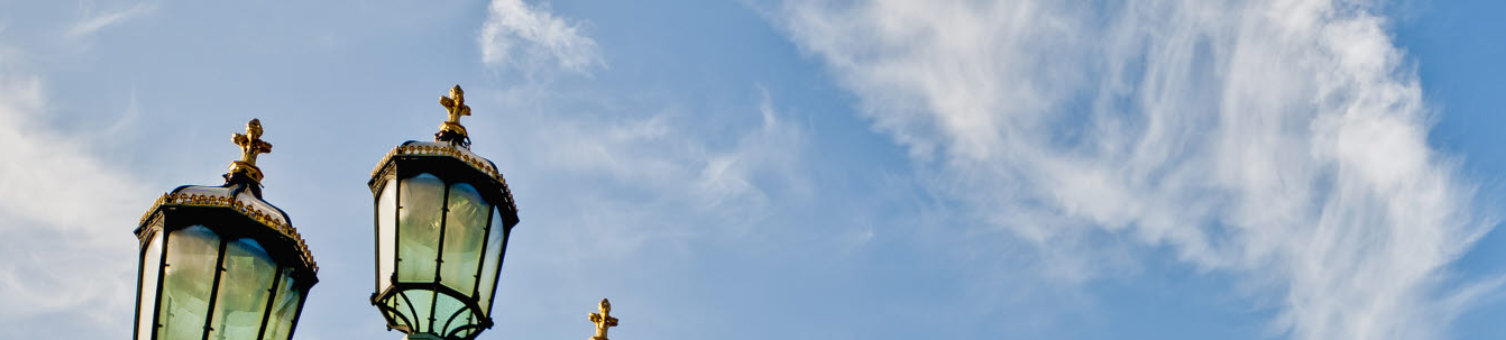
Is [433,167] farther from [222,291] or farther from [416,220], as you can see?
[222,291]

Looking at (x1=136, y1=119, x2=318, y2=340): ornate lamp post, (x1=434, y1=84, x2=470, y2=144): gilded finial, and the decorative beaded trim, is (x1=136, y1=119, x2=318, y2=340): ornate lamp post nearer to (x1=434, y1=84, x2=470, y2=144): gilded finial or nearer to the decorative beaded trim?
the decorative beaded trim

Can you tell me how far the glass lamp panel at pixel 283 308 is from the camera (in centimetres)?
788

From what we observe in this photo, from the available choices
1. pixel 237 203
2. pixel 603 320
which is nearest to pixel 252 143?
pixel 237 203

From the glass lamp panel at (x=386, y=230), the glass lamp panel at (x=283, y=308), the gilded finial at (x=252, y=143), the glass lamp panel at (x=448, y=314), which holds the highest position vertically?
the gilded finial at (x=252, y=143)

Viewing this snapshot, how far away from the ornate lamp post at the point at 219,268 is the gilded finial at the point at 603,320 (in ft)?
13.7

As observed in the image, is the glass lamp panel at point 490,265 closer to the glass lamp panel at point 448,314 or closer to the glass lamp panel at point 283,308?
the glass lamp panel at point 448,314

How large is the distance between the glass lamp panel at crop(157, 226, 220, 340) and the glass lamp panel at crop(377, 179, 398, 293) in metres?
0.79

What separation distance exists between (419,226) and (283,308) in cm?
82

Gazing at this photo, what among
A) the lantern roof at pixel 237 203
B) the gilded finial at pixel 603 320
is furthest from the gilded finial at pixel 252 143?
the gilded finial at pixel 603 320

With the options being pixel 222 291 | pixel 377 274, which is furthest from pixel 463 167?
pixel 222 291

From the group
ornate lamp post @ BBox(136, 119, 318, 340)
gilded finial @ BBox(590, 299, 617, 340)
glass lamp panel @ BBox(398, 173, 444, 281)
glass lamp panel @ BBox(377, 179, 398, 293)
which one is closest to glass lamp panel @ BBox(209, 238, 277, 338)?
ornate lamp post @ BBox(136, 119, 318, 340)

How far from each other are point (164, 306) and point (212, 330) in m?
0.27

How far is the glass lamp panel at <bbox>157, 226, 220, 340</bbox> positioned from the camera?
7.51 m

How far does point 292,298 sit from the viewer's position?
8.12 m
